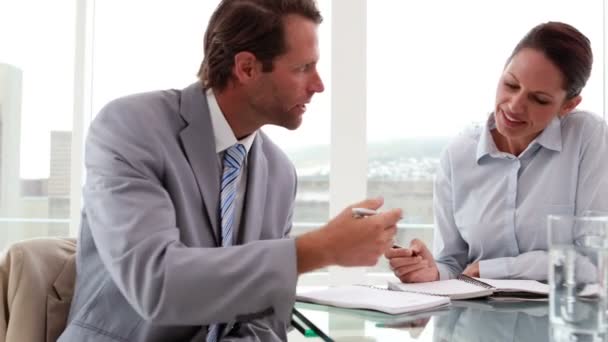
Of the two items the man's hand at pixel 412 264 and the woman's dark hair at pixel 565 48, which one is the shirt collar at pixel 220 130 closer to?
the man's hand at pixel 412 264

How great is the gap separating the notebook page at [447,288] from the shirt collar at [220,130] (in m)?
0.53

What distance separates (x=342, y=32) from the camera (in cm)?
312

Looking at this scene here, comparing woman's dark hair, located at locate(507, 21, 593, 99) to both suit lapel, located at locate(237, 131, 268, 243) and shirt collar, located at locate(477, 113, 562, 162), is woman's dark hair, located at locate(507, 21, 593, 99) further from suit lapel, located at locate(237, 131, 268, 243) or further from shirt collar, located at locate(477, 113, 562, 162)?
suit lapel, located at locate(237, 131, 268, 243)

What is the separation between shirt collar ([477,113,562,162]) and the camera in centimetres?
189

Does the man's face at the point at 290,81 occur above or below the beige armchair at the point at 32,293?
above

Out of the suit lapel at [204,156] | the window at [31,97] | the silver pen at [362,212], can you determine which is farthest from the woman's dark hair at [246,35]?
the window at [31,97]

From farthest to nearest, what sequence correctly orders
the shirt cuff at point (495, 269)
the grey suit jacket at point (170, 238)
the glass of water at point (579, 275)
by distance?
1. the shirt cuff at point (495, 269)
2. the grey suit jacket at point (170, 238)
3. the glass of water at point (579, 275)

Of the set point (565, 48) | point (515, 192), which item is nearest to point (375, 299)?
point (515, 192)

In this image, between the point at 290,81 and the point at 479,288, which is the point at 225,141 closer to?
the point at 290,81

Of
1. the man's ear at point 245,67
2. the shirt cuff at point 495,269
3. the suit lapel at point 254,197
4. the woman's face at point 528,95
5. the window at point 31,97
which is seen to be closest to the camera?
the suit lapel at point 254,197

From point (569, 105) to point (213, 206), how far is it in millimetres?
1269

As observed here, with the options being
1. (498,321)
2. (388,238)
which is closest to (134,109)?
(388,238)

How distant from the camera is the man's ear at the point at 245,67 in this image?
1.50 meters

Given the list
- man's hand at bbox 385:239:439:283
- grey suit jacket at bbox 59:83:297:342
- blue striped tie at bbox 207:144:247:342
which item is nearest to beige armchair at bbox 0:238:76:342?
grey suit jacket at bbox 59:83:297:342
